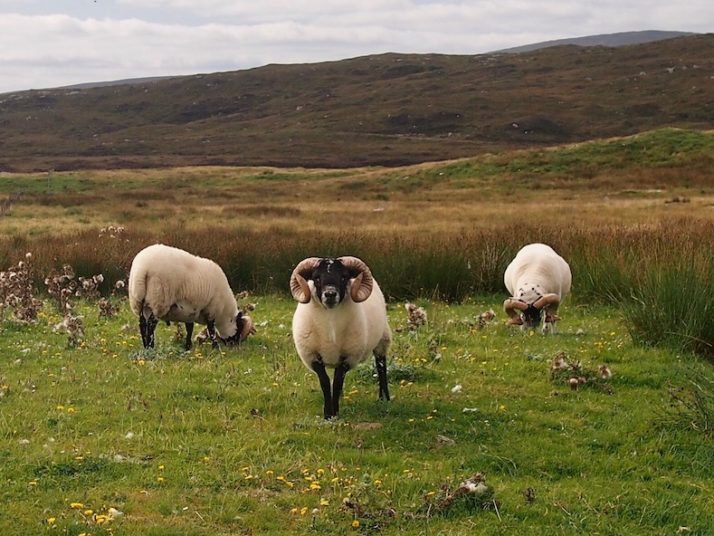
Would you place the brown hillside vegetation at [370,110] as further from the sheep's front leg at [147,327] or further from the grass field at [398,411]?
Result: the sheep's front leg at [147,327]

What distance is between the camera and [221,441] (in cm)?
820

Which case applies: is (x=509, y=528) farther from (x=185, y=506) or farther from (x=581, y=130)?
(x=581, y=130)

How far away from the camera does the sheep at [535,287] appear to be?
44.4ft

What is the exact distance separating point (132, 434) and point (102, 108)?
173 meters

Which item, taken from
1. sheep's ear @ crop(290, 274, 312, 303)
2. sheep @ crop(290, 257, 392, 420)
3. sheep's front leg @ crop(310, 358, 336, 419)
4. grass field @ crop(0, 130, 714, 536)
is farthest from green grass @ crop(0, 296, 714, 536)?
sheep's ear @ crop(290, 274, 312, 303)

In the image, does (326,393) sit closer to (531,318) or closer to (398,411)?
(398,411)

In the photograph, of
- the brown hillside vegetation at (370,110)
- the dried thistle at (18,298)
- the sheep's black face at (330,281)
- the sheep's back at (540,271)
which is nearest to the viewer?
the sheep's black face at (330,281)

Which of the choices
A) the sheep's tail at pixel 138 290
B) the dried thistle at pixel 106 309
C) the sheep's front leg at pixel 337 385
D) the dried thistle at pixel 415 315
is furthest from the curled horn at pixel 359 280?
the dried thistle at pixel 106 309

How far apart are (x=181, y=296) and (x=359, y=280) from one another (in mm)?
5009

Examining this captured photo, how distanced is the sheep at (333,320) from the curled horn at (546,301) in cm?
495

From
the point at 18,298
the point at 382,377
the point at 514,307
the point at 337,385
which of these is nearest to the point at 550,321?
the point at 514,307

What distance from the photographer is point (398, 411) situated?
934cm

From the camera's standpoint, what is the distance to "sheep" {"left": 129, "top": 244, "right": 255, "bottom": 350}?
1280 cm

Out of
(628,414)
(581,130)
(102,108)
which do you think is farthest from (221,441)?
(102,108)
